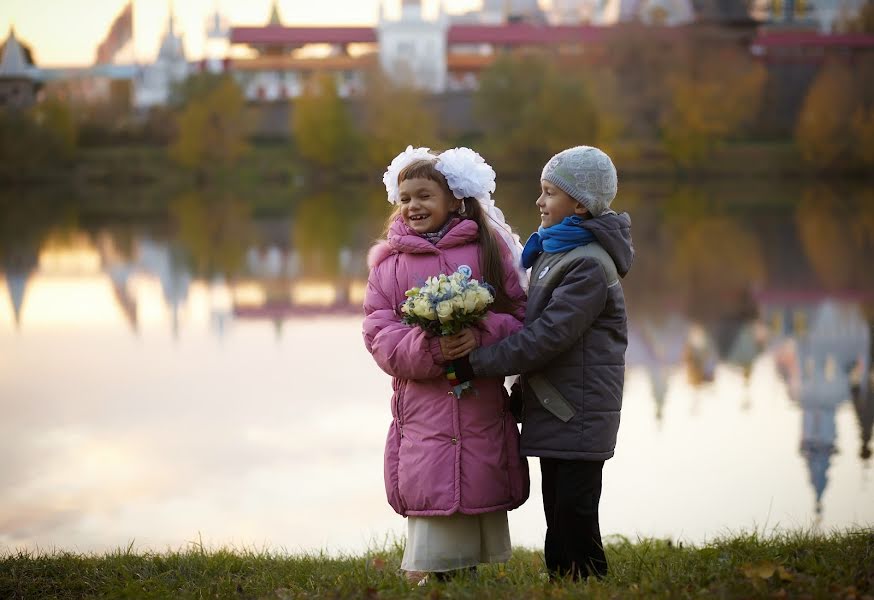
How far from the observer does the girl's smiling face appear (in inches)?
132

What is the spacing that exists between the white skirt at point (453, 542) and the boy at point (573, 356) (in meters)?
0.15

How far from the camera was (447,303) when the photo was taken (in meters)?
3.08

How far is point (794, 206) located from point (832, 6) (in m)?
45.3

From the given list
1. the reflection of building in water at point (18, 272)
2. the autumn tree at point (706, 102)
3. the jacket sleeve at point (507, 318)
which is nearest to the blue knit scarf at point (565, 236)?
the jacket sleeve at point (507, 318)

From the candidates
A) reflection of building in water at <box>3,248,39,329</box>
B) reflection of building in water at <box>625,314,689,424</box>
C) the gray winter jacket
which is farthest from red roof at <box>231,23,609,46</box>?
the gray winter jacket

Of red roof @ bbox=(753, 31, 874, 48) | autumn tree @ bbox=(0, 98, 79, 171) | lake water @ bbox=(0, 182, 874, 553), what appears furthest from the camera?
red roof @ bbox=(753, 31, 874, 48)

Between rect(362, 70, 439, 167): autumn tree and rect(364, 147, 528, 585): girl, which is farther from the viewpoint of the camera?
rect(362, 70, 439, 167): autumn tree

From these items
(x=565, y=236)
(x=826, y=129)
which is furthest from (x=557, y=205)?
(x=826, y=129)

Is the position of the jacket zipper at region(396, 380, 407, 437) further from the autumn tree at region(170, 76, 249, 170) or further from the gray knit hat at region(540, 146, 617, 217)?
the autumn tree at region(170, 76, 249, 170)

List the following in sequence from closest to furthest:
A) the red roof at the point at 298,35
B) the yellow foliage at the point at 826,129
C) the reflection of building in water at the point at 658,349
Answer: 1. the reflection of building in water at the point at 658,349
2. the yellow foliage at the point at 826,129
3. the red roof at the point at 298,35

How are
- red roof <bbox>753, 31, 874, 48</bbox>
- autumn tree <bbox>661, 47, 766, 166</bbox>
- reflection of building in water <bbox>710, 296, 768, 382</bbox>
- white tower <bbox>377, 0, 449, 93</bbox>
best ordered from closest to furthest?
1. reflection of building in water <bbox>710, 296, 768, 382</bbox>
2. autumn tree <bbox>661, 47, 766, 166</bbox>
3. red roof <bbox>753, 31, 874, 48</bbox>
4. white tower <bbox>377, 0, 449, 93</bbox>

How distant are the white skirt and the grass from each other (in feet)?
0.20

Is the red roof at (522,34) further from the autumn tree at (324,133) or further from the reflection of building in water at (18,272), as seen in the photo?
the reflection of building in water at (18,272)

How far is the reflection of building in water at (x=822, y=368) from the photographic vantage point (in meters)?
5.87
